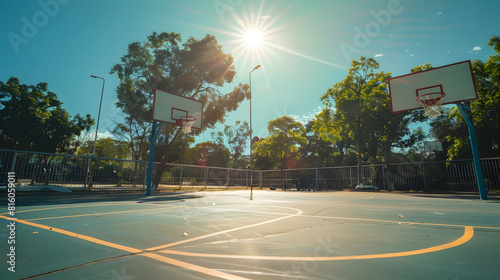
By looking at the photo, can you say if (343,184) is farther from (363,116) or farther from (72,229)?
(72,229)

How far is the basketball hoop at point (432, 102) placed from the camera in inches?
507

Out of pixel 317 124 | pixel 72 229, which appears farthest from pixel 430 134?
pixel 72 229

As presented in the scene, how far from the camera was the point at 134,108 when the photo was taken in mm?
21672

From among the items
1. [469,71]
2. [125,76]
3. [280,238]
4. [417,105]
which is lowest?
[280,238]

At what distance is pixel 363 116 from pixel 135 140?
2841 centimetres

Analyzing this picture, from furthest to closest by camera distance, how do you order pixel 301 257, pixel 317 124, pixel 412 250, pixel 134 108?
pixel 317 124 → pixel 134 108 → pixel 412 250 → pixel 301 257

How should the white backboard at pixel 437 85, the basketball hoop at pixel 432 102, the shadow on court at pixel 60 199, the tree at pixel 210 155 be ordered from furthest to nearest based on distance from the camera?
the tree at pixel 210 155 → the basketball hoop at pixel 432 102 → the white backboard at pixel 437 85 → the shadow on court at pixel 60 199

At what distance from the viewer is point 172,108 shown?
616 inches

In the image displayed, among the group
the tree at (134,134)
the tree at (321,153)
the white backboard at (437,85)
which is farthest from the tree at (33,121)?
the tree at (321,153)

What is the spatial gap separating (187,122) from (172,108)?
1398 mm

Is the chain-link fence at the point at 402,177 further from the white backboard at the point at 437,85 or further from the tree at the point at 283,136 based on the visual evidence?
the white backboard at the point at 437,85

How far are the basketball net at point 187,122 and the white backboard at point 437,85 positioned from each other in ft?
45.5

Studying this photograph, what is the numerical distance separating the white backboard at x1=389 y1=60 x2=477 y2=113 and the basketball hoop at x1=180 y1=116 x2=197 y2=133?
546 inches

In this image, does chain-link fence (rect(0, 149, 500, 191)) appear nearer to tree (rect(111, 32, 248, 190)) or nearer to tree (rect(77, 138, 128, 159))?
tree (rect(111, 32, 248, 190))
